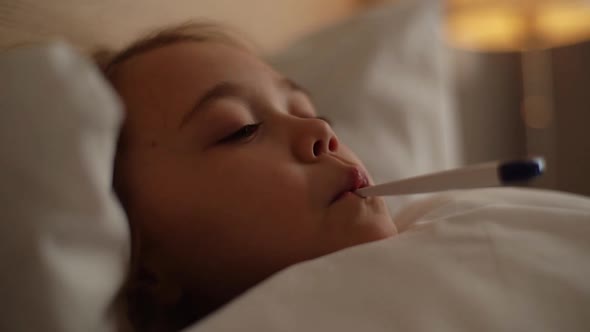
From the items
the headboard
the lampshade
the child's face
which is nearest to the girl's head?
the child's face

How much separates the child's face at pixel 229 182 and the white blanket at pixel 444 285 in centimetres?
7

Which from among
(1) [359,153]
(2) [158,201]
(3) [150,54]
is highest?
(3) [150,54]

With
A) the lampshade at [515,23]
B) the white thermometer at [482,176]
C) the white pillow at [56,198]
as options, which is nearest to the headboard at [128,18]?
the white pillow at [56,198]

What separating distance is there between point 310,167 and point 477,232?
0.50 feet

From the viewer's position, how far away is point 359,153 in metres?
0.74

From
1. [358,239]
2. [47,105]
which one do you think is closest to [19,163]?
[47,105]

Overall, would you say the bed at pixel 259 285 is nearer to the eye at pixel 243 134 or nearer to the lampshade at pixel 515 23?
the eye at pixel 243 134

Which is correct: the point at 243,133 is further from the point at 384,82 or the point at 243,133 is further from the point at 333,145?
the point at 384,82

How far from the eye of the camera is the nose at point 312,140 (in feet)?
1.53

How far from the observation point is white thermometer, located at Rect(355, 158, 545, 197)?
0.31 m

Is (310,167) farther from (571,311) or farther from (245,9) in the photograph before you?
(245,9)

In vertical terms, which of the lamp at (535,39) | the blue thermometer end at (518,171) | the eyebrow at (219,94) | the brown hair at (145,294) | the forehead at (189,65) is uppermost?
the forehead at (189,65)

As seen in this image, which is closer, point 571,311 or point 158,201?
point 571,311

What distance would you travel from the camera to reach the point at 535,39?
1653 millimetres
